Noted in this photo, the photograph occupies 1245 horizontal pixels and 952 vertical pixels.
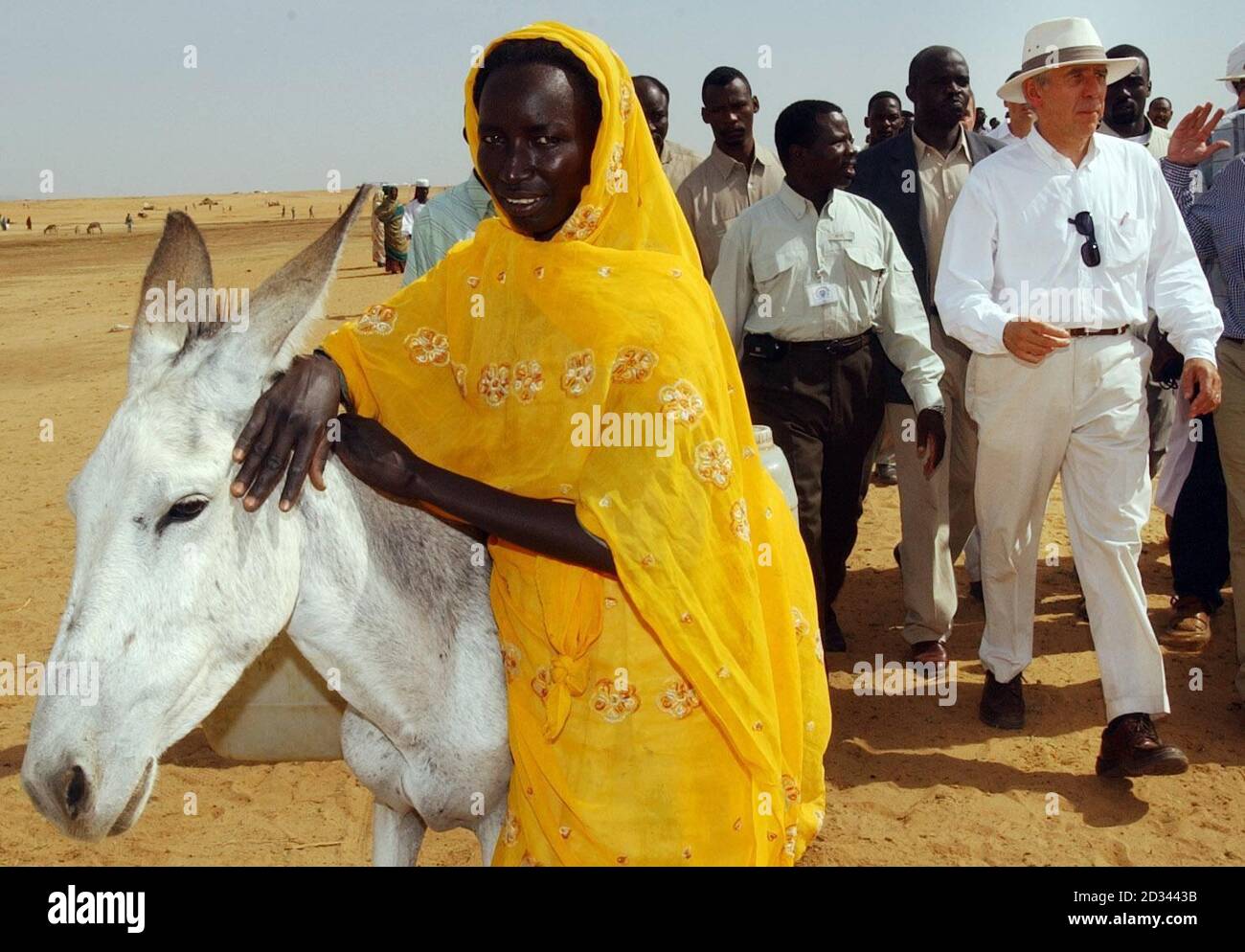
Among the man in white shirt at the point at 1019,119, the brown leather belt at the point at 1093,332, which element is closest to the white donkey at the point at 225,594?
the brown leather belt at the point at 1093,332

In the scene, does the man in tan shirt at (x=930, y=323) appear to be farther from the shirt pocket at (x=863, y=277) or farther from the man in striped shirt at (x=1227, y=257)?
the man in striped shirt at (x=1227, y=257)

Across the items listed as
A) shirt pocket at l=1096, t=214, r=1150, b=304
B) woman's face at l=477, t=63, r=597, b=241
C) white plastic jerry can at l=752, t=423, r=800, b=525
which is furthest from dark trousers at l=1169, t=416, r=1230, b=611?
woman's face at l=477, t=63, r=597, b=241

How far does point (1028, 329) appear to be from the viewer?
4.40m

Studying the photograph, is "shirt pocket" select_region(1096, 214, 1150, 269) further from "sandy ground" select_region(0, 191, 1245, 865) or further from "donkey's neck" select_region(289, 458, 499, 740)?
"donkey's neck" select_region(289, 458, 499, 740)

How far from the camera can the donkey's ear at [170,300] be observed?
2.33m

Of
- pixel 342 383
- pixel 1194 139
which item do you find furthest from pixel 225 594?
pixel 1194 139

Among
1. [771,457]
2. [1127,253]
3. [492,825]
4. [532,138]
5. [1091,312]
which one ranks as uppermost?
[532,138]

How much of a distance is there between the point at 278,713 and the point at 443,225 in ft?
7.88

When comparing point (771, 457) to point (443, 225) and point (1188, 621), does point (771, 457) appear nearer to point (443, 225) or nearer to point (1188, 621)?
point (443, 225)

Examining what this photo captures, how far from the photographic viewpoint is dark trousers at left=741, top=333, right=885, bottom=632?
5.69 metres

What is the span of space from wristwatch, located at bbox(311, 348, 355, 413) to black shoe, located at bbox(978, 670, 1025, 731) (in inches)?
149

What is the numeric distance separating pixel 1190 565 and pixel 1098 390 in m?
2.39

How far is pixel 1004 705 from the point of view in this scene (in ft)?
17.9
